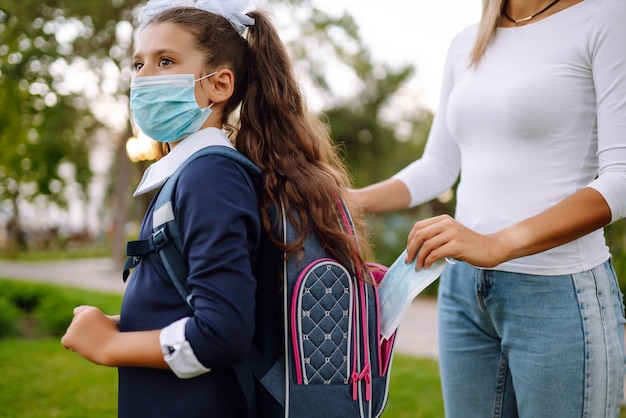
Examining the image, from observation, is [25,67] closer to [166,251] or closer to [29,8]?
[29,8]

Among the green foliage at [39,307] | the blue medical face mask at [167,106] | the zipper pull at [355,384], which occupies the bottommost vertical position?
the green foliage at [39,307]

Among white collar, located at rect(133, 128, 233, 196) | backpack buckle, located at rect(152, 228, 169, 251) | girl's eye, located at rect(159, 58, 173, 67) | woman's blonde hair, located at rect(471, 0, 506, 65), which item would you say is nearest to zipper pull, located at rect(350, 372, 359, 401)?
Answer: backpack buckle, located at rect(152, 228, 169, 251)

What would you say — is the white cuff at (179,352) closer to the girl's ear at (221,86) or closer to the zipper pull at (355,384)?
the zipper pull at (355,384)

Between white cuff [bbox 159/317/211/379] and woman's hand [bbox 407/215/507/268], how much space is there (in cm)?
57

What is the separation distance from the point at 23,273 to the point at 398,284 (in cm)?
1703

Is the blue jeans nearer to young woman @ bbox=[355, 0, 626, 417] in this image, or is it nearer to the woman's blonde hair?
young woman @ bbox=[355, 0, 626, 417]

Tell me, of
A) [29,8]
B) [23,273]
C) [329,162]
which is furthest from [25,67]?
[329,162]

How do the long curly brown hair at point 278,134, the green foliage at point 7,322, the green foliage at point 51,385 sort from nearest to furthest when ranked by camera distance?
the long curly brown hair at point 278,134 → the green foliage at point 51,385 → the green foliage at point 7,322

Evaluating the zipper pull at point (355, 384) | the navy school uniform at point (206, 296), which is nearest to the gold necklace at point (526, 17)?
the navy school uniform at point (206, 296)

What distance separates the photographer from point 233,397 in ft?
4.70

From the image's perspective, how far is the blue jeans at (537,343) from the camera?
1.52 meters

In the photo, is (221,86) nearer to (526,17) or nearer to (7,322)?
(526,17)

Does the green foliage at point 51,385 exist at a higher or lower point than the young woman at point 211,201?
lower

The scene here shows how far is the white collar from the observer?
150 cm
